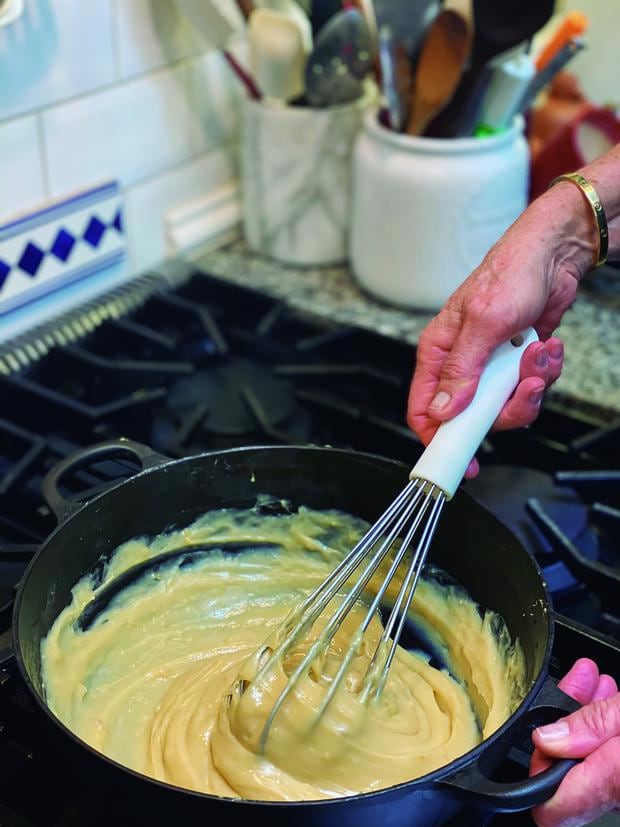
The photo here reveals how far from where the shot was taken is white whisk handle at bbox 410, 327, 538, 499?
604 mm

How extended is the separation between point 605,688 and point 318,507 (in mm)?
248

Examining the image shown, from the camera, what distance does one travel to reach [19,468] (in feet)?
2.55

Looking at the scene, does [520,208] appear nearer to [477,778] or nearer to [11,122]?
[11,122]

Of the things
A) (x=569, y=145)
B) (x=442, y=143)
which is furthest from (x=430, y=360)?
(x=569, y=145)

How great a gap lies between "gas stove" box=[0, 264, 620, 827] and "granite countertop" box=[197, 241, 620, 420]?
21 mm

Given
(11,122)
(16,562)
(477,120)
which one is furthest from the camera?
(477,120)

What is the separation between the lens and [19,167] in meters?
0.91

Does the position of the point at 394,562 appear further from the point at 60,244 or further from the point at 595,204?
the point at 60,244

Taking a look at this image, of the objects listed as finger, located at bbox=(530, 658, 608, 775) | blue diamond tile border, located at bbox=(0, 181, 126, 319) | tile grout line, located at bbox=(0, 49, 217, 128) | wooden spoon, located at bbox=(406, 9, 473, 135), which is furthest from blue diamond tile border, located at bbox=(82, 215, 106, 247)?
finger, located at bbox=(530, 658, 608, 775)

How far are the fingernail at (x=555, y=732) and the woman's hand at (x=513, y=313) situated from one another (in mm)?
208

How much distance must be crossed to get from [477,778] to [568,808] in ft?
0.23

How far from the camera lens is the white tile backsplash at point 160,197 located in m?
1.08

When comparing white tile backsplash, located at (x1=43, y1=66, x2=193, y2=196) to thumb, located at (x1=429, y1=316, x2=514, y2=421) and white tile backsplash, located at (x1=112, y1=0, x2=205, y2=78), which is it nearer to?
white tile backsplash, located at (x1=112, y1=0, x2=205, y2=78)

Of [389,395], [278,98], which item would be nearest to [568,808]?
[389,395]
